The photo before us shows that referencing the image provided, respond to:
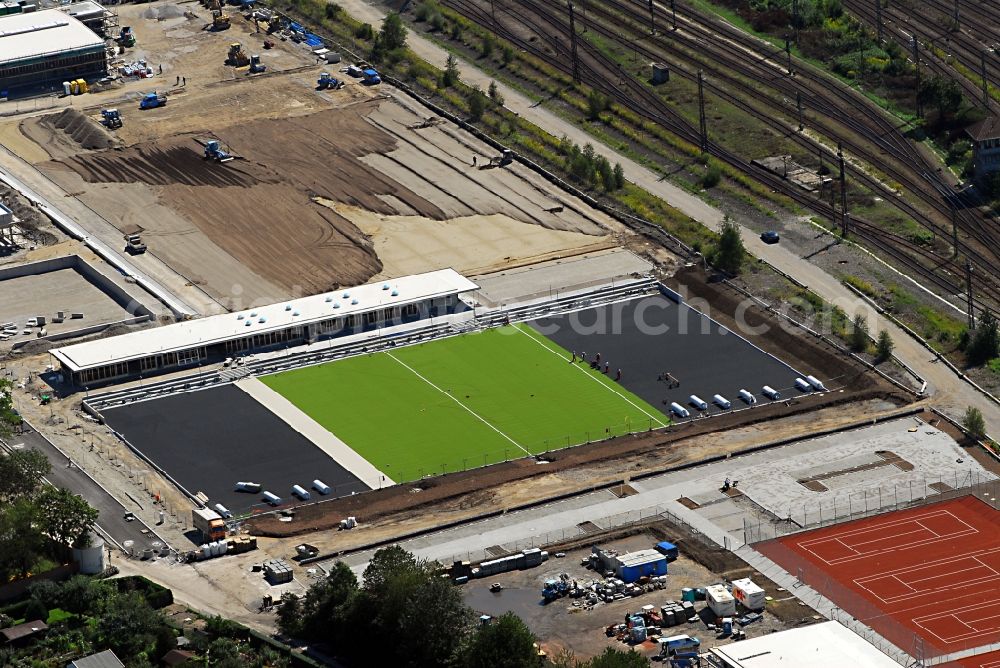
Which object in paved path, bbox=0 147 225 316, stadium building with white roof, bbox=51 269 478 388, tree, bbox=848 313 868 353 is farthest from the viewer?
paved path, bbox=0 147 225 316

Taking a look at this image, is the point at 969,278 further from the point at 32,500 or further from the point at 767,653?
the point at 32,500

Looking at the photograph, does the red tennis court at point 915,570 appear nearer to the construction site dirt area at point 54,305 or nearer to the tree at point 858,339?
the tree at point 858,339

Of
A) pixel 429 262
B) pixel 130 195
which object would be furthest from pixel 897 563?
pixel 130 195

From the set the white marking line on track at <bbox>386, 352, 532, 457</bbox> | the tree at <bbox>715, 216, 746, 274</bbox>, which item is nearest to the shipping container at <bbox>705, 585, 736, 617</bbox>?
the white marking line on track at <bbox>386, 352, 532, 457</bbox>

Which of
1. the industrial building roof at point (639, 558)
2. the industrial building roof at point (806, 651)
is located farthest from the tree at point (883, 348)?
the industrial building roof at point (806, 651)

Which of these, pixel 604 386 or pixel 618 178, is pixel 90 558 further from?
pixel 618 178

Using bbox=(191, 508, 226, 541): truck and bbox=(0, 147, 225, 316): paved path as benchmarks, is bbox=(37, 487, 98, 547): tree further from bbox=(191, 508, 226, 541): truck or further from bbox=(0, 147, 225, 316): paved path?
bbox=(0, 147, 225, 316): paved path

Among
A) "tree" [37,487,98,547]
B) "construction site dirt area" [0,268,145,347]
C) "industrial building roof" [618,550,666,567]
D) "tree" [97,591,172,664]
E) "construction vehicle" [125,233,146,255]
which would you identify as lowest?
"tree" [97,591,172,664]

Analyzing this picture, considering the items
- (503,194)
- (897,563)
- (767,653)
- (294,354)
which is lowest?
(767,653)
